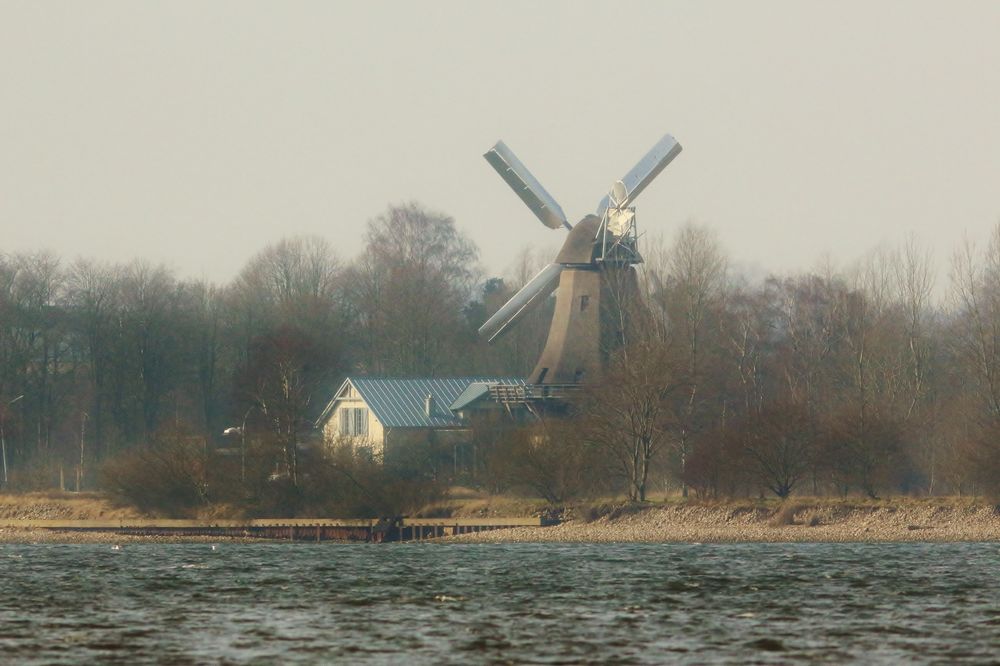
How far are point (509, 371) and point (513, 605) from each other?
6540 cm

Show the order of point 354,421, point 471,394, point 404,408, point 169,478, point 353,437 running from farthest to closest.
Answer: point 354,421, point 471,394, point 404,408, point 353,437, point 169,478

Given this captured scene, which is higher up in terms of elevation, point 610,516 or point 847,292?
point 847,292

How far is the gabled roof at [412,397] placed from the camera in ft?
280

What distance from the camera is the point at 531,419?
81125mm

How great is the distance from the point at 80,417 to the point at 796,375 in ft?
122

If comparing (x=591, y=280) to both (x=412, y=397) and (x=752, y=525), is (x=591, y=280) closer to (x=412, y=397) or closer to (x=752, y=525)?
(x=412, y=397)

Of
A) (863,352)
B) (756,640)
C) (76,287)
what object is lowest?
(756,640)

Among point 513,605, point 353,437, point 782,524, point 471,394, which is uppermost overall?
point 471,394

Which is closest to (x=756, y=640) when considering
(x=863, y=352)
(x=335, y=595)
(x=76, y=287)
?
(x=335, y=595)

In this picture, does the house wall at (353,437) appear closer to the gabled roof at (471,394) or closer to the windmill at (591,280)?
the gabled roof at (471,394)

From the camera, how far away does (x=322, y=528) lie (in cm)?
7081

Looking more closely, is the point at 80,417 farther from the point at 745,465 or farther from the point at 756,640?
the point at 756,640

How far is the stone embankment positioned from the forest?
1.76 meters

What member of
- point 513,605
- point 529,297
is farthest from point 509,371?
point 513,605
